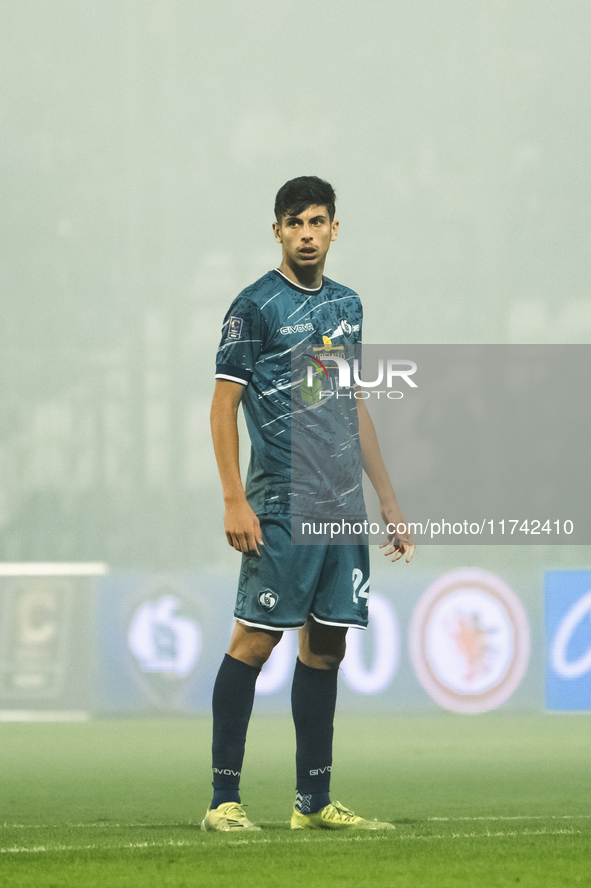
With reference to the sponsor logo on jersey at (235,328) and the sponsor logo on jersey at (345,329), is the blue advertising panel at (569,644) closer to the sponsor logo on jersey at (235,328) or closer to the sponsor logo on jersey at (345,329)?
the sponsor logo on jersey at (345,329)

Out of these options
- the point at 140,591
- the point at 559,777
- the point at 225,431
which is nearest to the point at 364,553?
the point at 225,431

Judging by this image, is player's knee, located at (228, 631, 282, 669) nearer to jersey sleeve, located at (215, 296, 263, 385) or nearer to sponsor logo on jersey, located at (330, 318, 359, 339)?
jersey sleeve, located at (215, 296, 263, 385)

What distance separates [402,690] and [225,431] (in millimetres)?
4117

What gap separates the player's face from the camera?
9.52 ft

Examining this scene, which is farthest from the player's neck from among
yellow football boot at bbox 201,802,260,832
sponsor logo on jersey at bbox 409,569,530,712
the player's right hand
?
sponsor logo on jersey at bbox 409,569,530,712

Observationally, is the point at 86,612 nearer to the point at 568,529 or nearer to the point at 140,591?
the point at 140,591

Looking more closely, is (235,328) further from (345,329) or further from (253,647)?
(253,647)

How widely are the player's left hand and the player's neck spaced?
635 mm

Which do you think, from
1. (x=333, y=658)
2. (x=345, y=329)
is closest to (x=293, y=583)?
(x=333, y=658)

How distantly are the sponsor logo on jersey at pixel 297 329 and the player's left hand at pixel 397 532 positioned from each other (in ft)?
1.77

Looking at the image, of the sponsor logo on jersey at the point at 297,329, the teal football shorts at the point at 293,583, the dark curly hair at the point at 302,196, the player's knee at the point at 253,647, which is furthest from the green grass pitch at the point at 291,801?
the dark curly hair at the point at 302,196

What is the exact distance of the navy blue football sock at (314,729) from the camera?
282 centimetres

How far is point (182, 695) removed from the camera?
6652 mm

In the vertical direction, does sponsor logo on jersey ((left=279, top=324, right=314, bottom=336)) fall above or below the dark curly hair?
below
